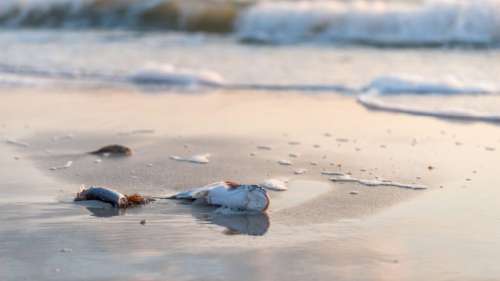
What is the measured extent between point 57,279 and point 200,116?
5293mm

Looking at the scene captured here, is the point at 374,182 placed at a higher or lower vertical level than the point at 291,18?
lower

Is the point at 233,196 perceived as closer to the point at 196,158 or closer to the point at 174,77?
the point at 196,158

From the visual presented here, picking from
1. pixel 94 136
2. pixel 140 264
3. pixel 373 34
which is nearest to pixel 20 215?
pixel 140 264

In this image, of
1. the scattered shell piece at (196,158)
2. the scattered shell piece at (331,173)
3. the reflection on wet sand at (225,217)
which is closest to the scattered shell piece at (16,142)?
the scattered shell piece at (196,158)

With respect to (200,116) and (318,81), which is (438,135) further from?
(318,81)

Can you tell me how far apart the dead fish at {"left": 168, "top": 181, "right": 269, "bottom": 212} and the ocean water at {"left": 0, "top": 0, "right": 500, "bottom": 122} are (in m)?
4.06

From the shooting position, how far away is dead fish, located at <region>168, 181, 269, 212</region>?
5965 mm

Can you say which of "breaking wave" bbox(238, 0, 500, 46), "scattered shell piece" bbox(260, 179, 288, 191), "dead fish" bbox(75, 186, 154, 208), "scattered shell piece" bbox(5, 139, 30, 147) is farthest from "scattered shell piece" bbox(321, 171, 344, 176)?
"breaking wave" bbox(238, 0, 500, 46)

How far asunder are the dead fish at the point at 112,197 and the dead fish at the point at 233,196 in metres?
0.30

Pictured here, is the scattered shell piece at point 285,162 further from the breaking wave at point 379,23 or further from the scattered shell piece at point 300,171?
the breaking wave at point 379,23

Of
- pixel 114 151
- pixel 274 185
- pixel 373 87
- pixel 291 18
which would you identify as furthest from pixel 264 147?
pixel 291 18

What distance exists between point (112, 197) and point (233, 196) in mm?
743

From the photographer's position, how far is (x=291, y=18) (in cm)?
2012

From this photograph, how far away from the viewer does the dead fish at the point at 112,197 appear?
609 cm
